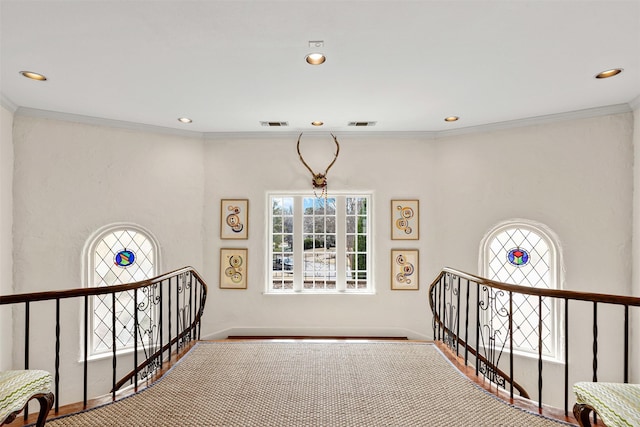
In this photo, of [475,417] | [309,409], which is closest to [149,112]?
[309,409]

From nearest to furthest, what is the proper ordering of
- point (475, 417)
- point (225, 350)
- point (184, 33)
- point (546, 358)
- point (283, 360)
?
point (475, 417) → point (184, 33) → point (283, 360) → point (225, 350) → point (546, 358)

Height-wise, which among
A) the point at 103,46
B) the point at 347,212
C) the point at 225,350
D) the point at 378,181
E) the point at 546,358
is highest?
the point at 103,46

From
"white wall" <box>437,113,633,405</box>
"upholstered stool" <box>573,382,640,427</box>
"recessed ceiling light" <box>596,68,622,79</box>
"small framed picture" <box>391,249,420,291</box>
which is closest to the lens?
"upholstered stool" <box>573,382,640,427</box>

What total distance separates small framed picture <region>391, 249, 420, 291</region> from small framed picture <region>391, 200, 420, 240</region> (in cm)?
23

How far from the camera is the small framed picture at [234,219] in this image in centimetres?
449

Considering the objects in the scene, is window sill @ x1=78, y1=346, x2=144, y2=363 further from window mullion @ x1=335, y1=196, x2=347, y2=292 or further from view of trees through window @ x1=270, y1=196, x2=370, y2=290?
window mullion @ x1=335, y1=196, x2=347, y2=292

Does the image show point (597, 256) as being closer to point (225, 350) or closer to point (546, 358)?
point (546, 358)

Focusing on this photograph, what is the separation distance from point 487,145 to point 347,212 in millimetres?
2181

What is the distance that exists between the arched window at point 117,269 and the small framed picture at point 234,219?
953 mm

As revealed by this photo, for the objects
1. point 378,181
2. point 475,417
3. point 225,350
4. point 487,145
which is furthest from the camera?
point 378,181

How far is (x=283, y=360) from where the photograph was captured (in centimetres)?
271

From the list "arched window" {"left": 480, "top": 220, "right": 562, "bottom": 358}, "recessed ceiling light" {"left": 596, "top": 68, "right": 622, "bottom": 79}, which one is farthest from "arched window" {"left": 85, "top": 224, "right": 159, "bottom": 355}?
"recessed ceiling light" {"left": 596, "top": 68, "right": 622, "bottom": 79}

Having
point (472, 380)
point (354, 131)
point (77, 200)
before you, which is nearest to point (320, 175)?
point (354, 131)

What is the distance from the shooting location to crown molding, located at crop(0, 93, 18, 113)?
3218 millimetres
